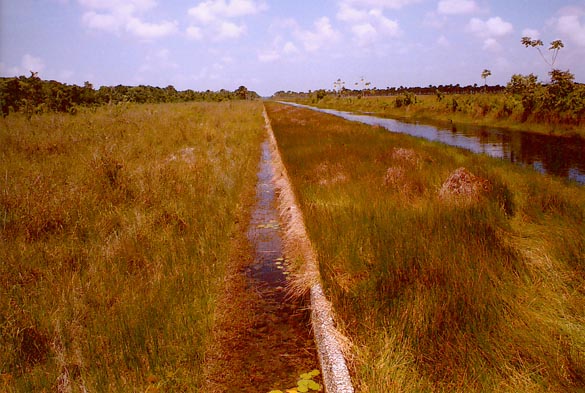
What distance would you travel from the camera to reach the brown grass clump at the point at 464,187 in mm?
5992

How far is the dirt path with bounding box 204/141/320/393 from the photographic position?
2961 millimetres

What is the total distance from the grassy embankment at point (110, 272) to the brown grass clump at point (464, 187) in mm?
3948

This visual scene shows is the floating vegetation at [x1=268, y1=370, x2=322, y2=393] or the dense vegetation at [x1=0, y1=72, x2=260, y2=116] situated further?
the dense vegetation at [x1=0, y1=72, x2=260, y2=116]

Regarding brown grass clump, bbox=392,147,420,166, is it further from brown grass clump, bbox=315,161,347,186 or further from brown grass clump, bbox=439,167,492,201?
brown grass clump, bbox=439,167,492,201

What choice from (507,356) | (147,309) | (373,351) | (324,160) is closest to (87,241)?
(147,309)

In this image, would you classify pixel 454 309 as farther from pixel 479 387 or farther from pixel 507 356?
pixel 479 387

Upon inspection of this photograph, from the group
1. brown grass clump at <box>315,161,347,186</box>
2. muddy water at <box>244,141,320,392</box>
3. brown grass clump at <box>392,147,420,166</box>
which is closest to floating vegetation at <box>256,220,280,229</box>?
muddy water at <box>244,141,320,392</box>

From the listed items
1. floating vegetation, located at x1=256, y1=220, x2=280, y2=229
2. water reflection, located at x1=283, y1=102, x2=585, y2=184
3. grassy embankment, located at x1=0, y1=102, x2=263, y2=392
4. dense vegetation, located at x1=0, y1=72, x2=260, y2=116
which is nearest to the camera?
grassy embankment, located at x1=0, y1=102, x2=263, y2=392

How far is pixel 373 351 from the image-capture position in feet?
9.09

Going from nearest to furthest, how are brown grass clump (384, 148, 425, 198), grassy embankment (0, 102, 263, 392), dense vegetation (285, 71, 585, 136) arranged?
grassy embankment (0, 102, 263, 392) < brown grass clump (384, 148, 425, 198) < dense vegetation (285, 71, 585, 136)

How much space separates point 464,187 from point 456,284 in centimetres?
354

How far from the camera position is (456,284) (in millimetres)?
3156

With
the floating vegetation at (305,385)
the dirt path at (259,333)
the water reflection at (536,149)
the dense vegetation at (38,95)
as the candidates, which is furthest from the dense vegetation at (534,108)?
the dense vegetation at (38,95)

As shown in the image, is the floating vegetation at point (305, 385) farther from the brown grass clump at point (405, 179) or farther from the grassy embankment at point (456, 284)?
the brown grass clump at point (405, 179)
